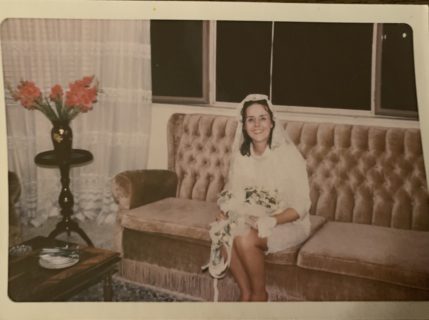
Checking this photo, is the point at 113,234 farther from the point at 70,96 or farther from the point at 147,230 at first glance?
the point at 70,96

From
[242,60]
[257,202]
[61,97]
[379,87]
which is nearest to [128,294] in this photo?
[257,202]

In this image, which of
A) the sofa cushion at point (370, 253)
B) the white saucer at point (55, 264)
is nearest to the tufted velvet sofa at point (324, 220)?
the sofa cushion at point (370, 253)

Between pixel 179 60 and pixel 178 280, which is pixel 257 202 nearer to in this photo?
pixel 178 280

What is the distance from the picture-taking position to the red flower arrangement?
95 cm

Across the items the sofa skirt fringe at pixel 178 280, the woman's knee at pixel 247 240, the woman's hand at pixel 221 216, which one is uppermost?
the woman's hand at pixel 221 216

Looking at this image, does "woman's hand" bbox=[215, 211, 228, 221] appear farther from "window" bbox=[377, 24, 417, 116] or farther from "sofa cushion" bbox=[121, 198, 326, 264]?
"window" bbox=[377, 24, 417, 116]

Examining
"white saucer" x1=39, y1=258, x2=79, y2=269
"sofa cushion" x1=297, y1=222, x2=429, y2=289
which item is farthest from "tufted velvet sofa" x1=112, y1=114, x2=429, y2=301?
"white saucer" x1=39, y1=258, x2=79, y2=269

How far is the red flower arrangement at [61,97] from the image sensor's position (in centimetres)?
95

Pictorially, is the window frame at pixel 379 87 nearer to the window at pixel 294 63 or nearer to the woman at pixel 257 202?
the window at pixel 294 63

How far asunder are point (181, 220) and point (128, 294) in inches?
8.0

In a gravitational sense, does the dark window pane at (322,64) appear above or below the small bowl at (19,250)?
above

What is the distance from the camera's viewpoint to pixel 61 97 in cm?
98

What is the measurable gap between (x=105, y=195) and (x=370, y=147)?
573 millimetres

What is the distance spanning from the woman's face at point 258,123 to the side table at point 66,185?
340 millimetres
